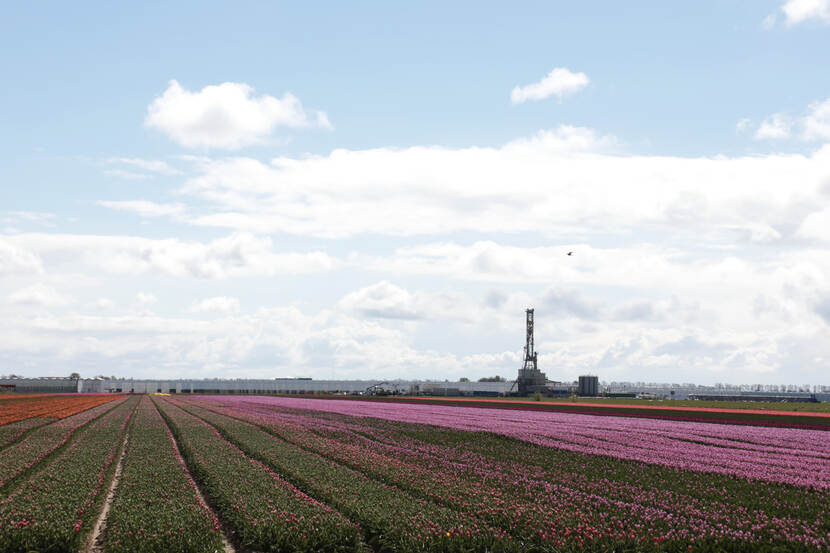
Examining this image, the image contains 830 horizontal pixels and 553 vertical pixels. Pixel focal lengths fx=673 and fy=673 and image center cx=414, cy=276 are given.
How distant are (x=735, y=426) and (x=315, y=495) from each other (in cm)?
4261

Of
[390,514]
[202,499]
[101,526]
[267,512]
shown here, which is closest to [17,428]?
[202,499]

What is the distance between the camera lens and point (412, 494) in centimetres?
2222

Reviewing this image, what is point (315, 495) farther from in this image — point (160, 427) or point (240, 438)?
point (160, 427)

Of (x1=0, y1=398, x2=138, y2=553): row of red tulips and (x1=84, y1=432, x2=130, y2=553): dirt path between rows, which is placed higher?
(x1=0, y1=398, x2=138, y2=553): row of red tulips

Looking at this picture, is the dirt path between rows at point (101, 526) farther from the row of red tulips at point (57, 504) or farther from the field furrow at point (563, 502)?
the field furrow at point (563, 502)

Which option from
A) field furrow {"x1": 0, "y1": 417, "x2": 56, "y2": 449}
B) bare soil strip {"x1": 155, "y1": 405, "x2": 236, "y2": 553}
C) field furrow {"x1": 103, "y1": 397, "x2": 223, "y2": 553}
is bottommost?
field furrow {"x1": 0, "y1": 417, "x2": 56, "y2": 449}

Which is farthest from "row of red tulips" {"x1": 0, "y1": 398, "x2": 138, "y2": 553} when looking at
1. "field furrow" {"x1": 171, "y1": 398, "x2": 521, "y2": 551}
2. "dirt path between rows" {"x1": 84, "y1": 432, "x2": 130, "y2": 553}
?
"field furrow" {"x1": 171, "y1": 398, "x2": 521, "y2": 551}

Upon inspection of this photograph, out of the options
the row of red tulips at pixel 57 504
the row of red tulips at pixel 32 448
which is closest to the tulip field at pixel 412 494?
the row of red tulips at pixel 57 504

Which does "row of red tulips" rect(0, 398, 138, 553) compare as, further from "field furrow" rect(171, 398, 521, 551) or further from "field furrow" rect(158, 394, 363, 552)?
"field furrow" rect(171, 398, 521, 551)

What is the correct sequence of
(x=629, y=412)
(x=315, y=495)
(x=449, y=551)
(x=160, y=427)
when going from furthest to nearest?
1. (x=629, y=412)
2. (x=160, y=427)
3. (x=315, y=495)
4. (x=449, y=551)

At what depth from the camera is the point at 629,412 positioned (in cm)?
7169

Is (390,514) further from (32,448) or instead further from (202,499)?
(32,448)

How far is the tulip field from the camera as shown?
16.7m

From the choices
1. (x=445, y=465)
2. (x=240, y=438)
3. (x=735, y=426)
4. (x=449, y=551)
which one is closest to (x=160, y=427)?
(x=240, y=438)
